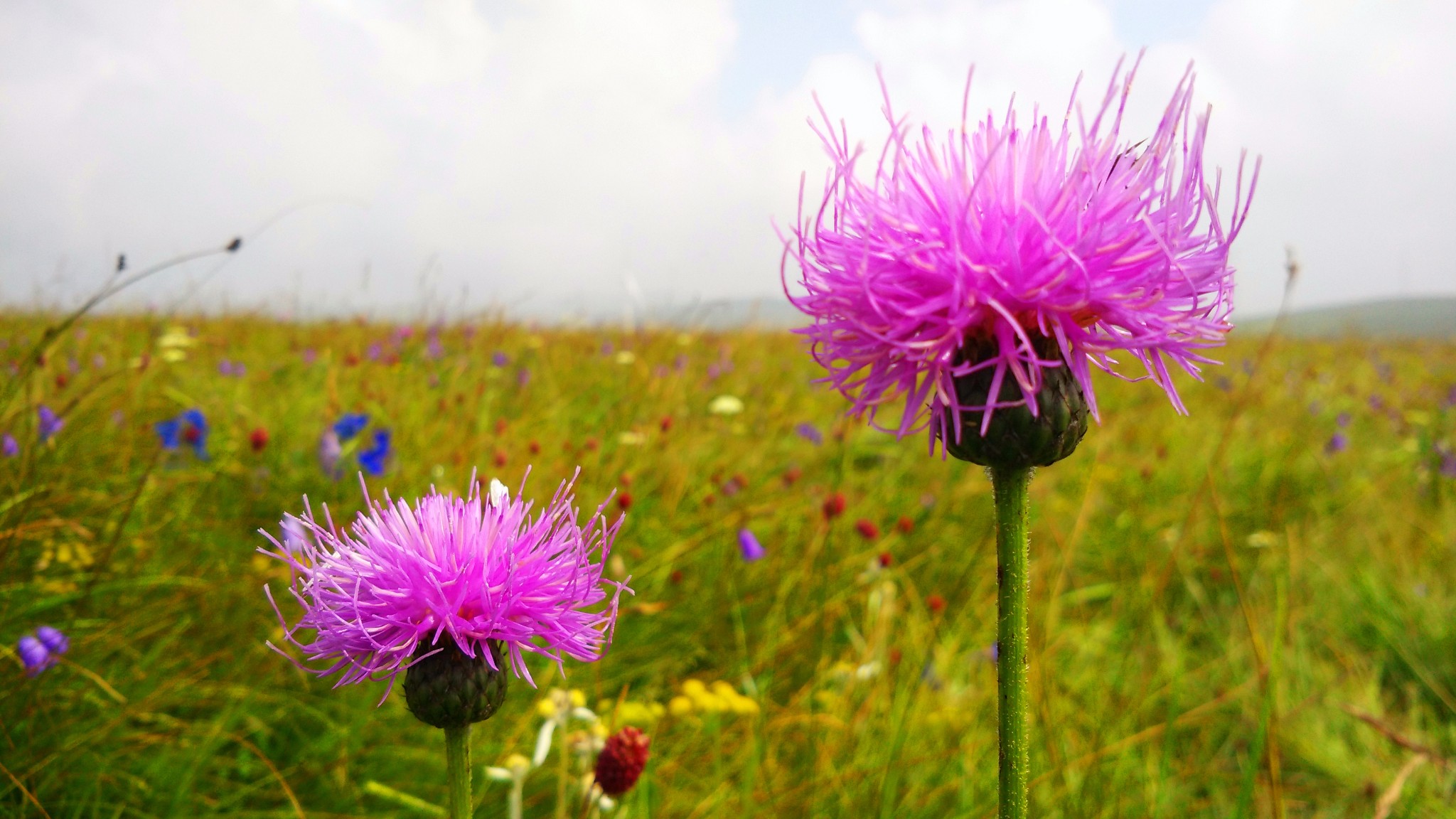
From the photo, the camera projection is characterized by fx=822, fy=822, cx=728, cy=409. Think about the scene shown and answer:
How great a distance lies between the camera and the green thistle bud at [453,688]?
91cm

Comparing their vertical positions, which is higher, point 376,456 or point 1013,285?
point 1013,285

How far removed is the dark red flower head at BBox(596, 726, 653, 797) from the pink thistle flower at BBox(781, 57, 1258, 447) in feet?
1.92

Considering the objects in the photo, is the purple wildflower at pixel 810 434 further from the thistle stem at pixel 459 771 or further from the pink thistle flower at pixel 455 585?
the thistle stem at pixel 459 771

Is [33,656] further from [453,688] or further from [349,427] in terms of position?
[453,688]

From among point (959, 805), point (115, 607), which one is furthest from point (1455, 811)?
point (115, 607)

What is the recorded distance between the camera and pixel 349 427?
325 centimetres

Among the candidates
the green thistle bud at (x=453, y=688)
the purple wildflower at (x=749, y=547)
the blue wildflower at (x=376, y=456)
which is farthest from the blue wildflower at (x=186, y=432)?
the green thistle bud at (x=453, y=688)

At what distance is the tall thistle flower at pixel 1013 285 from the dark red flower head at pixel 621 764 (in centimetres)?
57

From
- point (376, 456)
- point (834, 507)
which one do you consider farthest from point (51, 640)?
point (834, 507)

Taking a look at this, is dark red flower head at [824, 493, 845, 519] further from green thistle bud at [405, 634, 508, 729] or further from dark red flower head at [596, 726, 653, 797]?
green thistle bud at [405, 634, 508, 729]

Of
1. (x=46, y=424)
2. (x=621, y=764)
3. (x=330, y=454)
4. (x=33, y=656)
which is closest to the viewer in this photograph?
(x=621, y=764)

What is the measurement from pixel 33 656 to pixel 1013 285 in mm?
2259

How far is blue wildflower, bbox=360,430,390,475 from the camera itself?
2969 millimetres

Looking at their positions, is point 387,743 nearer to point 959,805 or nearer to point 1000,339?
point 959,805
